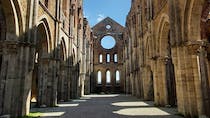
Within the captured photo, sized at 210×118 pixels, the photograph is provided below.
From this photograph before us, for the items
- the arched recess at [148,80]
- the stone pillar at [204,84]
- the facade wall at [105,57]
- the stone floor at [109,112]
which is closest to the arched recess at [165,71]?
the stone floor at [109,112]

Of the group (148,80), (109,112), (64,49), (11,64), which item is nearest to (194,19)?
(109,112)

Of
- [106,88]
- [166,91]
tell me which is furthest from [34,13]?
[106,88]

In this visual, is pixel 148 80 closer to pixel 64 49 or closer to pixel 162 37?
pixel 162 37

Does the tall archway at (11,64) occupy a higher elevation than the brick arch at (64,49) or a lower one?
lower

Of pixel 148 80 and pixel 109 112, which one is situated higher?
pixel 148 80

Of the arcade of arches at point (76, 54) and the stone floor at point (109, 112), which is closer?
the arcade of arches at point (76, 54)

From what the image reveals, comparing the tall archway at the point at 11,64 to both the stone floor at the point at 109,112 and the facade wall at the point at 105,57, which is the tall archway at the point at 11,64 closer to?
the stone floor at the point at 109,112

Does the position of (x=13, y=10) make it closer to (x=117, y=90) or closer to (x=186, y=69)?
(x=186, y=69)

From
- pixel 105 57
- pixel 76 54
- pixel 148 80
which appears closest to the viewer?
pixel 148 80

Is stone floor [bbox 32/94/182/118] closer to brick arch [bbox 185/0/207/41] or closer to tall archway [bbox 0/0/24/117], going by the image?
tall archway [bbox 0/0/24/117]

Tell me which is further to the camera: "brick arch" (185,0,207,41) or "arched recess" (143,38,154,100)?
"arched recess" (143,38,154,100)

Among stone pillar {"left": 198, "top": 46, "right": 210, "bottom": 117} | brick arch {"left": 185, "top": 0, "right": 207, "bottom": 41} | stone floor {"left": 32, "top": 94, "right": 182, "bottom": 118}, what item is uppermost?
brick arch {"left": 185, "top": 0, "right": 207, "bottom": 41}

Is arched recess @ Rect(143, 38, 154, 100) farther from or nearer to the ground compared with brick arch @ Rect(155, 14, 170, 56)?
nearer to the ground

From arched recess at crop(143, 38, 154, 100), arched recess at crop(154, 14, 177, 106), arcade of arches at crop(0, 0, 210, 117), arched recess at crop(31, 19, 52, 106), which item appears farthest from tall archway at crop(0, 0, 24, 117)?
arched recess at crop(143, 38, 154, 100)
